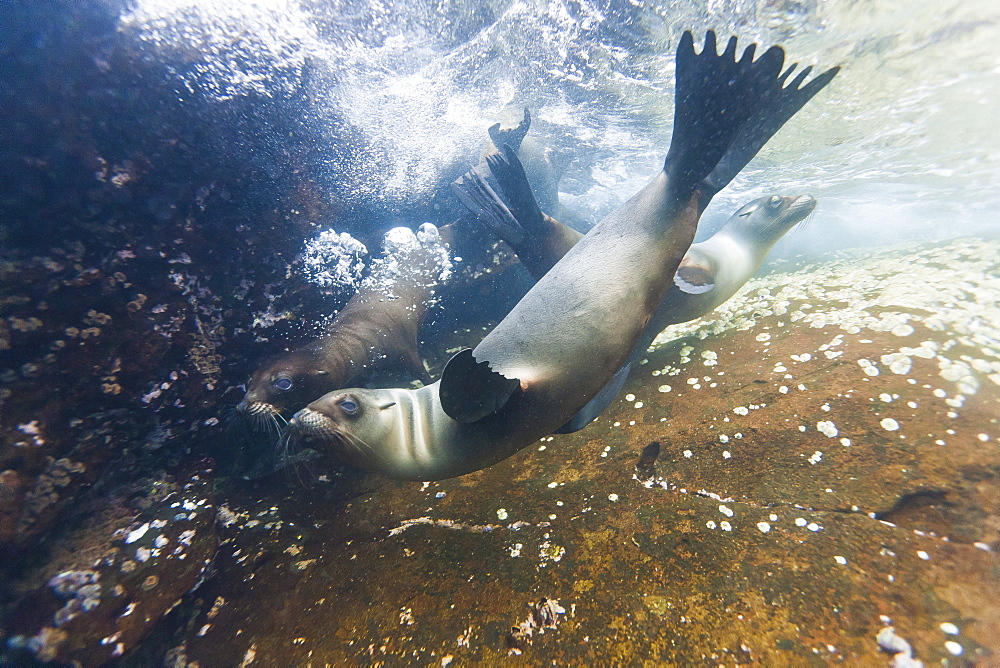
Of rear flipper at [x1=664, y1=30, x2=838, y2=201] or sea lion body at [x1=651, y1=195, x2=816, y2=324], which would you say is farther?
sea lion body at [x1=651, y1=195, x2=816, y2=324]

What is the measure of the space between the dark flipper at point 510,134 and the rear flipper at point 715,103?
22.2 ft

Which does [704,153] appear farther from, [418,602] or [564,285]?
[418,602]

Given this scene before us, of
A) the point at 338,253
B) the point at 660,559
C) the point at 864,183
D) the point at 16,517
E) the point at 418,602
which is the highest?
the point at 338,253

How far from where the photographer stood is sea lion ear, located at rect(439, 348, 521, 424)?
2.07 meters

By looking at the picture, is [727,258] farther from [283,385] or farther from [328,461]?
[283,385]

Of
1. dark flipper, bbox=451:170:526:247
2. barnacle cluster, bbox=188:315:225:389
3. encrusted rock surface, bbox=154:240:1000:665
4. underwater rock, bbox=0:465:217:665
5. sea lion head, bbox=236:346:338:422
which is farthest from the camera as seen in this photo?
dark flipper, bbox=451:170:526:247

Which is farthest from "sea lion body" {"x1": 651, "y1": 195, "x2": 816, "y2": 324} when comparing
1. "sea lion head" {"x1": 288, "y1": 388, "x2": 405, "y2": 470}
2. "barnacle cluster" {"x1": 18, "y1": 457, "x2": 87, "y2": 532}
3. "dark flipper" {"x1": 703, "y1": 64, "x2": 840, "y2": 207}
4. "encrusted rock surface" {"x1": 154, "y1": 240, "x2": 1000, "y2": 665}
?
"barnacle cluster" {"x1": 18, "y1": 457, "x2": 87, "y2": 532}

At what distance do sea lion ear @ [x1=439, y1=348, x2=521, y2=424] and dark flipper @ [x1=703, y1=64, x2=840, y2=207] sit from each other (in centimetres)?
228

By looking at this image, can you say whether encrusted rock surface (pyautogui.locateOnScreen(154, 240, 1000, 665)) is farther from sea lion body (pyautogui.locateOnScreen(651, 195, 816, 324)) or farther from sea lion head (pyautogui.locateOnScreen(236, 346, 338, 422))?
sea lion body (pyautogui.locateOnScreen(651, 195, 816, 324))

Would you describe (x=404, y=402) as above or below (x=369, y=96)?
below

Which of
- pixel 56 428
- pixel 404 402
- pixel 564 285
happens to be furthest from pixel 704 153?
pixel 56 428

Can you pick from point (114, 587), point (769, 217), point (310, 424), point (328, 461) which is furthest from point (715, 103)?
point (114, 587)

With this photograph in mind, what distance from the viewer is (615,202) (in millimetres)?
21188

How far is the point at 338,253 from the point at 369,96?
401cm
